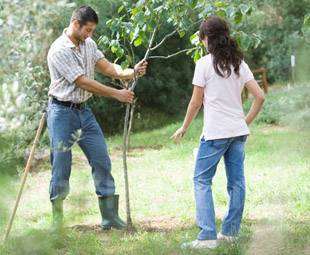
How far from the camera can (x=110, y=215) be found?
5273 mm

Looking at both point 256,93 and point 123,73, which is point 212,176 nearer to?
point 256,93

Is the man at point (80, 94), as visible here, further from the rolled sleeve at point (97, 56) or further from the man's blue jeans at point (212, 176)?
the man's blue jeans at point (212, 176)

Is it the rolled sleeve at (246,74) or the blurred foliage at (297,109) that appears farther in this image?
the rolled sleeve at (246,74)

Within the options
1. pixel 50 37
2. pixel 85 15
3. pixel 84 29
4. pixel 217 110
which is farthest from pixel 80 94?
pixel 217 110

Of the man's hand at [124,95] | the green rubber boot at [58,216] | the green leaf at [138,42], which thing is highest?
the green leaf at [138,42]

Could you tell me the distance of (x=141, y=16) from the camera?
499cm

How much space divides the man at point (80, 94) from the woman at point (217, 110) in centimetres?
70

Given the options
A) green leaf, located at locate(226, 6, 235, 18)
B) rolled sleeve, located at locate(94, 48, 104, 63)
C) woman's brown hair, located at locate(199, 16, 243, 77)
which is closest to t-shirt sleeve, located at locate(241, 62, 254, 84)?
woman's brown hair, located at locate(199, 16, 243, 77)

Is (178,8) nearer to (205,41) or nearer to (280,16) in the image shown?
(205,41)

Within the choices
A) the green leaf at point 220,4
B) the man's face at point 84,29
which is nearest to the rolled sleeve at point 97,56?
the man's face at point 84,29

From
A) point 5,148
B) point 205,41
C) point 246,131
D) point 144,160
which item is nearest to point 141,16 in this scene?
point 205,41

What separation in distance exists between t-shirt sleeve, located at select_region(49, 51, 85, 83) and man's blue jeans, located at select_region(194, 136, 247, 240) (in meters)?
1.10

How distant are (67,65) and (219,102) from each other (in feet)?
4.04

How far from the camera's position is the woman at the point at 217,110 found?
13.8ft
